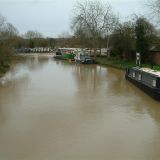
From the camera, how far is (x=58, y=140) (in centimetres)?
917

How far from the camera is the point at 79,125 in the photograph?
10.8m

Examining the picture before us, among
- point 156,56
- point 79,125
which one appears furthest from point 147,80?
point 156,56

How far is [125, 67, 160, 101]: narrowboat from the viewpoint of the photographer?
587 inches

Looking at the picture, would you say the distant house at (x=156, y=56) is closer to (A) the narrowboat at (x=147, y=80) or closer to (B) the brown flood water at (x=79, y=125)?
(A) the narrowboat at (x=147, y=80)

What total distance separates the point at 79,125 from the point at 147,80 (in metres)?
7.10

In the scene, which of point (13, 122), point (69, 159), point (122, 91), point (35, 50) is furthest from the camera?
point (35, 50)

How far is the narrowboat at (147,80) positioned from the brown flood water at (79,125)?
14.3 inches

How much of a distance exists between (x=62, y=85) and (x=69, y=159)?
13.1m

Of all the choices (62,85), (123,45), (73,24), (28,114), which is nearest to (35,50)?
(73,24)

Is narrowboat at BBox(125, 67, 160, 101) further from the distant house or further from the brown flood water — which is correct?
the distant house

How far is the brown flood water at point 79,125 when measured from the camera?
8.25m

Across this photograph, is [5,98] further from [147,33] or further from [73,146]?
[147,33]

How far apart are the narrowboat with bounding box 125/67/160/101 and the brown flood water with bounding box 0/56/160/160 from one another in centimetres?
36

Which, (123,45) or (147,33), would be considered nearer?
(147,33)
